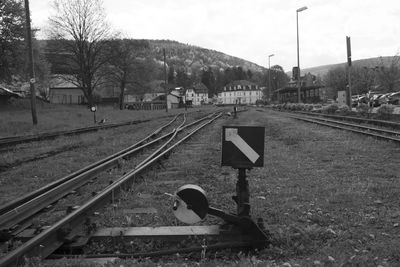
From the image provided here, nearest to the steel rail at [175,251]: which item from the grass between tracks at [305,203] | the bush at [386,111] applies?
the grass between tracks at [305,203]

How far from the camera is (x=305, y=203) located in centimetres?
628

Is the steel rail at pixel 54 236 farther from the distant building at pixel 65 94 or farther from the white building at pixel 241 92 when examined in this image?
the white building at pixel 241 92

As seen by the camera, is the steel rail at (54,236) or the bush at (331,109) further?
the bush at (331,109)

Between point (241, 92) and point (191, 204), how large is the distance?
186250 millimetres

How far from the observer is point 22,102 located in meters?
56.8

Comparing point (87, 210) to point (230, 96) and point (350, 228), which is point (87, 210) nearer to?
point (350, 228)

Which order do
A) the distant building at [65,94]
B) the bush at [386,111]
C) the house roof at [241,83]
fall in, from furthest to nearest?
1. the house roof at [241,83]
2. the distant building at [65,94]
3. the bush at [386,111]

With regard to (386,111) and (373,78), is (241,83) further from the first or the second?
(386,111)

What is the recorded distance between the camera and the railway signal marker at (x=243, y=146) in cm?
471

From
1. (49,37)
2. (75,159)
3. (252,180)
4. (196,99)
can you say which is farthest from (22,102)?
(196,99)

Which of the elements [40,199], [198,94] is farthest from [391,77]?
[198,94]

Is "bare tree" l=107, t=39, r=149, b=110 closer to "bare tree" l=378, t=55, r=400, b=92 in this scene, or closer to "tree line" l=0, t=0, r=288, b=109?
"tree line" l=0, t=0, r=288, b=109

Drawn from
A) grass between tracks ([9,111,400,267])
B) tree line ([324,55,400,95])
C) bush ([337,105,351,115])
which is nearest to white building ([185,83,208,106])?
tree line ([324,55,400,95])

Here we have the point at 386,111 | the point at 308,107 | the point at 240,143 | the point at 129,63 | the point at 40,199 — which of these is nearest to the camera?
the point at 240,143
